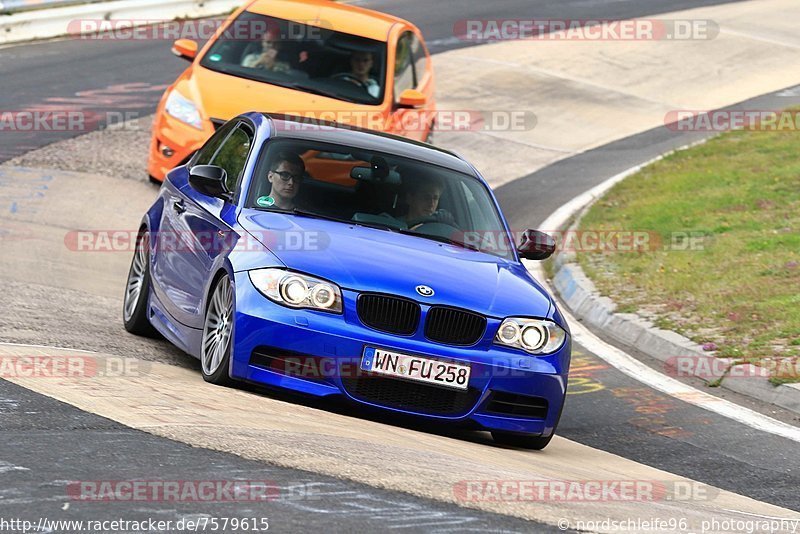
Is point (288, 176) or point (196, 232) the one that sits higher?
point (288, 176)

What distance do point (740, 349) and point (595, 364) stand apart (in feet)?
3.41

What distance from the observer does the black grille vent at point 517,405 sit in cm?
761

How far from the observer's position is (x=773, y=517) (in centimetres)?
662

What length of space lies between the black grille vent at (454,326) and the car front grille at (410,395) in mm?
256

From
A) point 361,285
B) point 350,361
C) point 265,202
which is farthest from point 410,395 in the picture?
point 265,202

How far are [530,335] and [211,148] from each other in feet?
10.4

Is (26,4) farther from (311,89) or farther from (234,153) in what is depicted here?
(234,153)

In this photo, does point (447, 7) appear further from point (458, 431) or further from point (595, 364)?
point (458, 431)

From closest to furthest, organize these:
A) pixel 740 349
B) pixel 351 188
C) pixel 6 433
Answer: pixel 6 433 < pixel 351 188 < pixel 740 349

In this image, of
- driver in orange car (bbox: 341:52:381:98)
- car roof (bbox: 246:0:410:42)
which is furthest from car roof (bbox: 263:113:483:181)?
car roof (bbox: 246:0:410:42)

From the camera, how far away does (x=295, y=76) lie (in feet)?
47.2

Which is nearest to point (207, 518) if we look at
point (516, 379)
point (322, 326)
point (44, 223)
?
point (322, 326)

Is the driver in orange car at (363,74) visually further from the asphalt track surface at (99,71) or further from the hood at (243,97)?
the asphalt track surface at (99,71)

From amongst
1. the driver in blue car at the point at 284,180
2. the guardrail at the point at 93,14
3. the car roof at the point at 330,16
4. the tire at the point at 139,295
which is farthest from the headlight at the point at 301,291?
the guardrail at the point at 93,14
